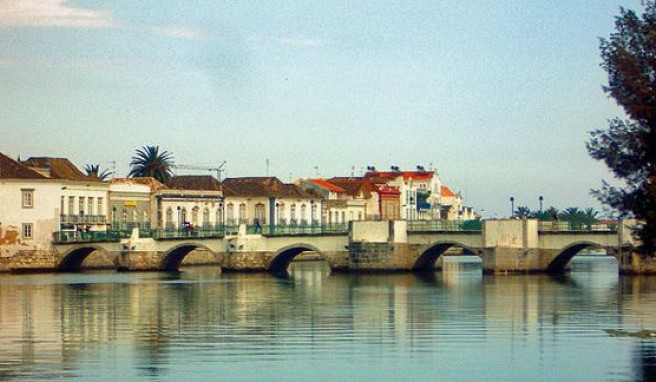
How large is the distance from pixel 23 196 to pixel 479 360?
58.7 metres

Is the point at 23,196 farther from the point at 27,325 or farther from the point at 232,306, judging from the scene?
the point at 27,325

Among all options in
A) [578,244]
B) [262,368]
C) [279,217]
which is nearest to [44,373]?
[262,368]

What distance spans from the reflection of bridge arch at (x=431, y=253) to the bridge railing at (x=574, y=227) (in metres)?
4.21

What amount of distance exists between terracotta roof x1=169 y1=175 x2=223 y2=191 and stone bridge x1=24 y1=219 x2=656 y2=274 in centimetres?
Result: 1456

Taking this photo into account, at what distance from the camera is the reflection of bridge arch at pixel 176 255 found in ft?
298

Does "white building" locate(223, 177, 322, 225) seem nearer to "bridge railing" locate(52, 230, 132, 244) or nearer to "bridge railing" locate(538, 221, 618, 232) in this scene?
"bridge railing" locate(52, 230, 132, 244)

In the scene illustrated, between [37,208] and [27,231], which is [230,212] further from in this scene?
[27,231]

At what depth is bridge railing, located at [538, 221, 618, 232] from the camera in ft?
266

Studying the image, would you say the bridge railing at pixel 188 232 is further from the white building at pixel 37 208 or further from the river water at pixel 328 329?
the river water at pixel 328 329

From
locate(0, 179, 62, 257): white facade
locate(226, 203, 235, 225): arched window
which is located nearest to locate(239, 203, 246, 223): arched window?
locate(226, 203, 235, 225): arched window

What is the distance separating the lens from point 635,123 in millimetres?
35125

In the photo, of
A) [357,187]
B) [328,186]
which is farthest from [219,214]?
[357,187]

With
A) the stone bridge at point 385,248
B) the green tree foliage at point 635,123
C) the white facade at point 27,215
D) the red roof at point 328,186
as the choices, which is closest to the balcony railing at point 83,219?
the white facade at point 27,215

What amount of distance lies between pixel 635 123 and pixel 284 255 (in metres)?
57.1
